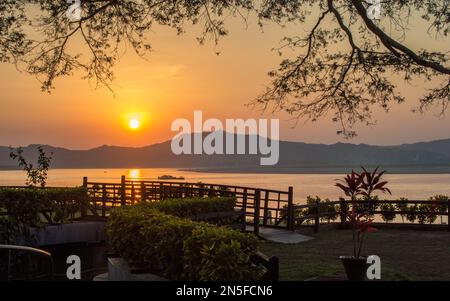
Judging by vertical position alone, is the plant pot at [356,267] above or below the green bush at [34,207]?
below

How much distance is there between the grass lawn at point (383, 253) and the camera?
555 inches

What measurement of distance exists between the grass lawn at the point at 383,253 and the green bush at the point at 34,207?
23.1 ft

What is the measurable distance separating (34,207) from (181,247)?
12.4 meters

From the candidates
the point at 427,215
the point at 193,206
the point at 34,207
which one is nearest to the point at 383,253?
the point at 193,206

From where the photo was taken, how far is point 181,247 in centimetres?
954

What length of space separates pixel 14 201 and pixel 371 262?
11491 mm

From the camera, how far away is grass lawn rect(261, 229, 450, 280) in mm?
14102

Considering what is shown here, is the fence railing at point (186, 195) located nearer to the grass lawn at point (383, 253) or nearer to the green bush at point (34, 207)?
the green bush at point (34, 207)

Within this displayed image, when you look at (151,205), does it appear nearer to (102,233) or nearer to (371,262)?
(371,262)

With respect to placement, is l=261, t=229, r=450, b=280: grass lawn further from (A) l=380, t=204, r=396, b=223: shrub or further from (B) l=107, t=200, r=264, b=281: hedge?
(B) l=107, t=200, r=264, b=281: hedge

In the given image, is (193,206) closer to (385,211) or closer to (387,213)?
(385,211)

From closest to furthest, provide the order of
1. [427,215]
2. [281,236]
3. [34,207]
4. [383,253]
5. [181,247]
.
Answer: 1. [181,247]
2. [383,253]
3. [34,207]
4. [281,236]
5. [427,215]

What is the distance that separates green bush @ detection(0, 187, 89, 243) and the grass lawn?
705 centimetres

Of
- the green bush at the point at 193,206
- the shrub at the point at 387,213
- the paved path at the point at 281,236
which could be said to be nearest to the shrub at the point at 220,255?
the green bush at the point at 193,206
